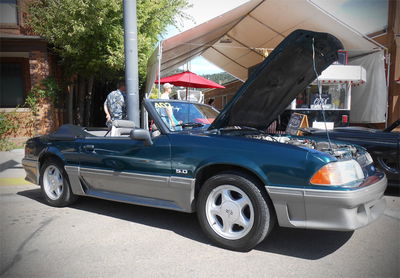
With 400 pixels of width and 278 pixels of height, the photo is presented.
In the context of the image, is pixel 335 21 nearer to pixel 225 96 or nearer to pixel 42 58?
pixel 42 58

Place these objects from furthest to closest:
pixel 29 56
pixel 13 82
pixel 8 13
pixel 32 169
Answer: pixel 13 82, pixel 8 13, pixel 29 56, pixel 32 169

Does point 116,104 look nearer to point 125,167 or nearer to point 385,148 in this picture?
point 125,167

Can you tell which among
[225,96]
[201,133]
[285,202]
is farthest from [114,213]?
[225,96]

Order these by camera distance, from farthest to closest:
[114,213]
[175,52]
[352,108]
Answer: [352,108] < [175,52] < [114,213]

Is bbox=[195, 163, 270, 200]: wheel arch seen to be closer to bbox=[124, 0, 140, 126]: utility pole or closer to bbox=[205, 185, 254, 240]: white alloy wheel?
bbox=[205, 185, 254, 240]: white alloy wheel

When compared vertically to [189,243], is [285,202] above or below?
above

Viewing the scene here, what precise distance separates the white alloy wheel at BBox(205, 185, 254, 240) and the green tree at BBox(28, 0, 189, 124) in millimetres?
8110

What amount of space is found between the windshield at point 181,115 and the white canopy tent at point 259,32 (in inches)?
153

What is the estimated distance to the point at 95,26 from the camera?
391 inches

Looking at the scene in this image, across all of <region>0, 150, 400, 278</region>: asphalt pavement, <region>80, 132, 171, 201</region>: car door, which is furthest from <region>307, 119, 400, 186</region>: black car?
<region>80, 132, 171, 201</region>: car door

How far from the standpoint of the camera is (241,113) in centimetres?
376

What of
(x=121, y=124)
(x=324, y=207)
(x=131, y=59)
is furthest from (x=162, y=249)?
(x=131, y=59)

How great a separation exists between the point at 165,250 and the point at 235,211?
29.8 inches

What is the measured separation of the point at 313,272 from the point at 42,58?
463 inches
